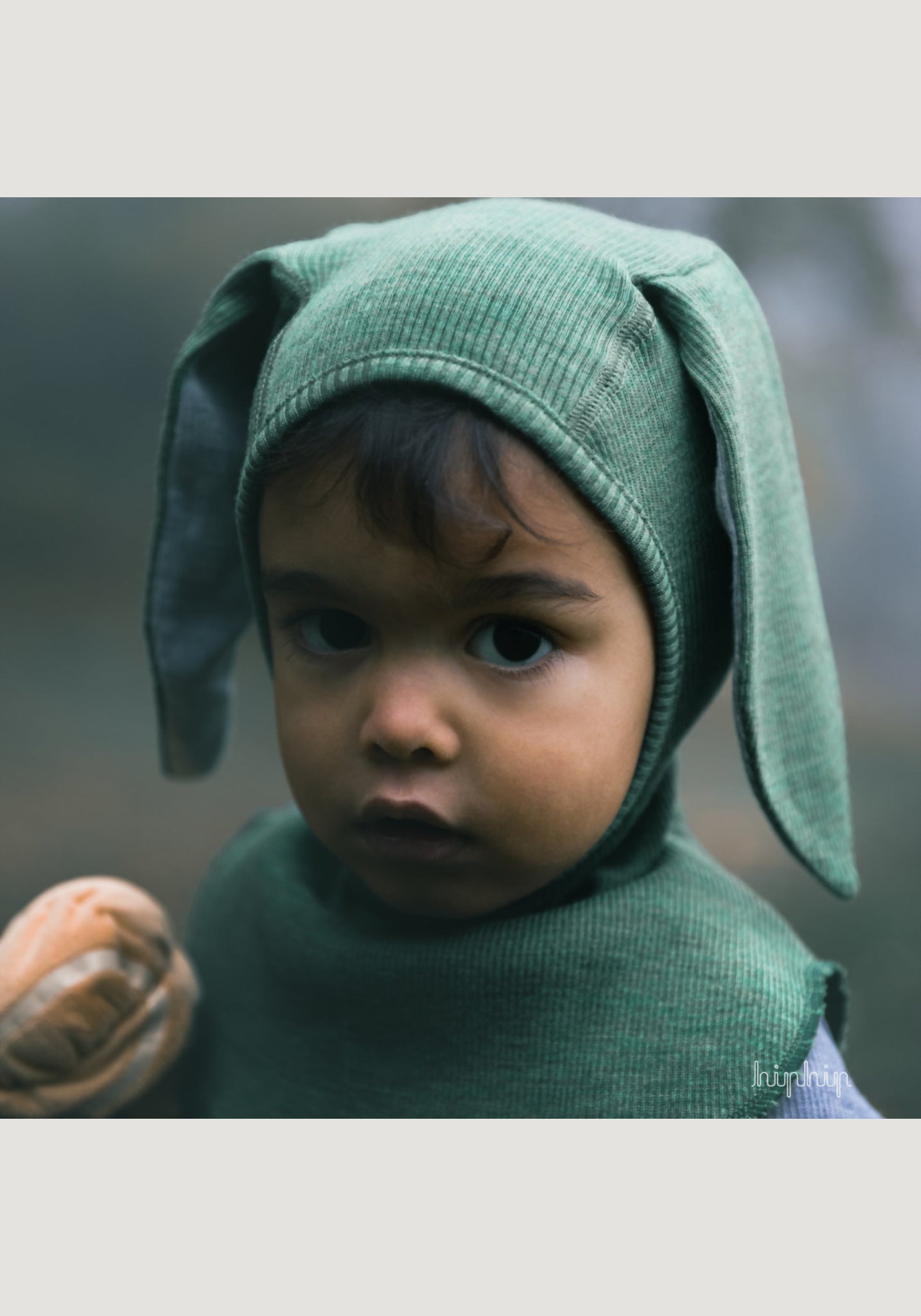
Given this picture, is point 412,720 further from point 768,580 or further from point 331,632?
point 768,580

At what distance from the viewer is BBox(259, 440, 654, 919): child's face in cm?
69

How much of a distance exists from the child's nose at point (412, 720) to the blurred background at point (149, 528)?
1.43ft

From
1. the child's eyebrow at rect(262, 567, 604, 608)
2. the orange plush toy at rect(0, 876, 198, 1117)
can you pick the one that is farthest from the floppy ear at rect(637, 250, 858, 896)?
the orange plush toy at rect(0, 876, 198, 1117)

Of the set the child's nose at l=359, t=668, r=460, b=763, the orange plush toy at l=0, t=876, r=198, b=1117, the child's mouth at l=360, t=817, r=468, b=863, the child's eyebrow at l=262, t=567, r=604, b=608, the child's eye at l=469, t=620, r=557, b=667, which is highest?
the child's eyebrow at l=262, t=567, r=604, b=608

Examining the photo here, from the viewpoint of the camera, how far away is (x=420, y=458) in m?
0.67

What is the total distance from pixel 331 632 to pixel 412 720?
0.10 metres

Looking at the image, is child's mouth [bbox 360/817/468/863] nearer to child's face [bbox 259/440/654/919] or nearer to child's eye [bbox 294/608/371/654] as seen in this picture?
child's face [bbox 259/440/654/919]

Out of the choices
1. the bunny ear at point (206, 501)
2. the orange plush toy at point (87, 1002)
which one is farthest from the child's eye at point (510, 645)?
the orange plush toy at point (87, 1002)

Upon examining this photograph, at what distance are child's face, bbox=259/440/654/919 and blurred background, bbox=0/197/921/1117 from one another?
0.34 m

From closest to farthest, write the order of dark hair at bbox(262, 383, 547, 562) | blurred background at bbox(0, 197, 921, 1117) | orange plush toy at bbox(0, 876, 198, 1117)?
dark hair at bbox(262, 383, 547, 562), orange plush toy at bbox(0, 876, 198, 1117), blurred background at bbox(0, 197, 921, 1117)

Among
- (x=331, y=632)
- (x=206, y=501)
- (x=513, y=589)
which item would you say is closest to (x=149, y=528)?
(x=206, y=501)

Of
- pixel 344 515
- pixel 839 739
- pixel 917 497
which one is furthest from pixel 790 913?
pixel 344 515

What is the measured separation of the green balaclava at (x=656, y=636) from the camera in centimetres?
71

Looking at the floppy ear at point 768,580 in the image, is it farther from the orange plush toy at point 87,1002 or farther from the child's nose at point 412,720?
the orange plush toy at point 87,1002
